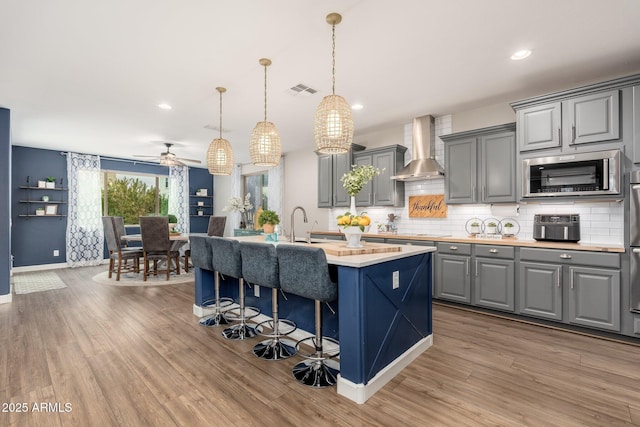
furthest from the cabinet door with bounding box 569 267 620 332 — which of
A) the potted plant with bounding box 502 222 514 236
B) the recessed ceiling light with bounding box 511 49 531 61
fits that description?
the recessed ceiling light with bounding box 511 49 531 61

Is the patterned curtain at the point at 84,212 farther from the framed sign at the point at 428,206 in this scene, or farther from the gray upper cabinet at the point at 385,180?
the framed sign at the point at 428,206

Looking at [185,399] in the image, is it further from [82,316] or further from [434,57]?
[434,57]

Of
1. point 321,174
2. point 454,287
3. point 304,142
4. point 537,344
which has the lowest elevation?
point 537,344

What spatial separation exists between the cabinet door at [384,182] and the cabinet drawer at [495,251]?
1610 mm

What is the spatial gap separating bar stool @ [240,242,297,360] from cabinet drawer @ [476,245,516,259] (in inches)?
99.0

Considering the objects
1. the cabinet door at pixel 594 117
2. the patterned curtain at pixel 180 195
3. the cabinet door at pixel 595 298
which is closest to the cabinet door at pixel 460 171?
the cabinet door at pixel 594 117

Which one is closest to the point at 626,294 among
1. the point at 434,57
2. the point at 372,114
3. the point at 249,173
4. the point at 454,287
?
the point at 454,287

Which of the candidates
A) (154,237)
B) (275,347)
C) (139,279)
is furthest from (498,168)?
(139,279)

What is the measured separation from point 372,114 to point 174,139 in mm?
4160

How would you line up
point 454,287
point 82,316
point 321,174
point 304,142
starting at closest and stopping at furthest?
point 82,316 → point 454,287 → point 321,174 → point 304,142

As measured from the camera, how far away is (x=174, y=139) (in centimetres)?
634

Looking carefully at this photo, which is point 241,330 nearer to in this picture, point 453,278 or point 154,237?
point 453,278

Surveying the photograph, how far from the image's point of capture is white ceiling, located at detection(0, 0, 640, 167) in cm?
235

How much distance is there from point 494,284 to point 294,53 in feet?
11.4
